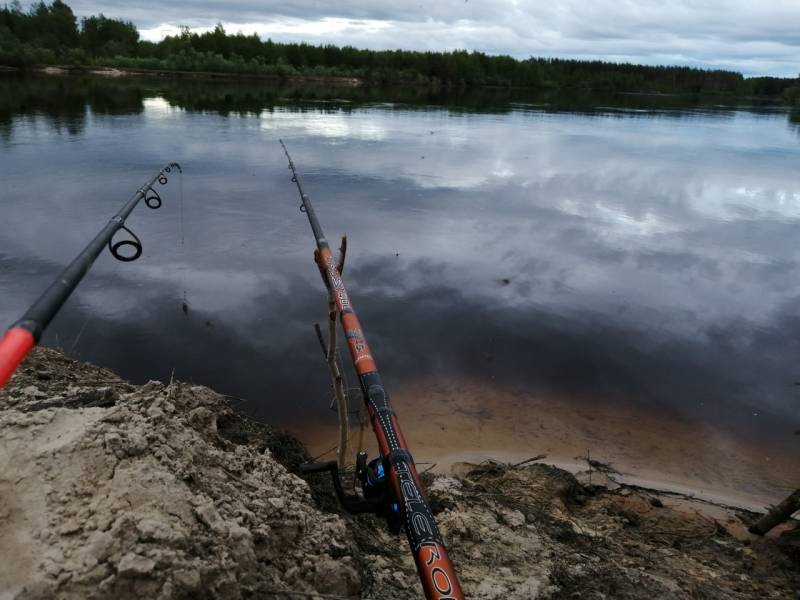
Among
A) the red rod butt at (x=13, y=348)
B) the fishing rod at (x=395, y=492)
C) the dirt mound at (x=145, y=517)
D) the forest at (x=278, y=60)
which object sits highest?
the forest at (x=278, y=60)

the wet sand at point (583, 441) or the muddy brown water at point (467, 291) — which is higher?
the muddy brown water at point (467, 291)

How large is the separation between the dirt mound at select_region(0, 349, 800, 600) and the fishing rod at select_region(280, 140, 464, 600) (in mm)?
574

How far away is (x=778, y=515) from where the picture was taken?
511 centimetres

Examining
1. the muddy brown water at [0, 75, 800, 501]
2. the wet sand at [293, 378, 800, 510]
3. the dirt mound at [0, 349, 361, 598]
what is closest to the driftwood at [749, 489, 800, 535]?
the wet sand at [293, 378, 800, 510]

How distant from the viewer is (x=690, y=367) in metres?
9.40

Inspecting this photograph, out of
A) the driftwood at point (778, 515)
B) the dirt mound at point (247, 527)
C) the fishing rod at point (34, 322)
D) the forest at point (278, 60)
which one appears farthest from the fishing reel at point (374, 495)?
the forest at point (278, 60)

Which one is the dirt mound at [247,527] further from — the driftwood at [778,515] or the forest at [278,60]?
the forest at [278,60]

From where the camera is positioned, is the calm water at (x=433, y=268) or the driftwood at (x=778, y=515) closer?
the driftwood at (x=778, y=515)

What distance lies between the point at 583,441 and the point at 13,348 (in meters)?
6.79

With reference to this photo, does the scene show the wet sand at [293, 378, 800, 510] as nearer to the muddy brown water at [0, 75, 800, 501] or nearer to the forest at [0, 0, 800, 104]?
the muddy brown water at [0, 75, 800, 501]

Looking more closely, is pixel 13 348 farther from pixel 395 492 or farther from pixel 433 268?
pixel 433 268

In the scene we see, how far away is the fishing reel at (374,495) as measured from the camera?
2410 millimetres

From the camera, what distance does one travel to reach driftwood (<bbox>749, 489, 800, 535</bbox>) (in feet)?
15.9

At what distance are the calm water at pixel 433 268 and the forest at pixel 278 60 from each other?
212ft
